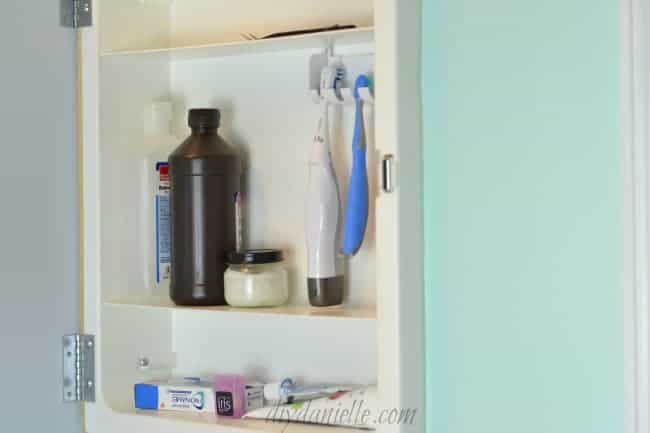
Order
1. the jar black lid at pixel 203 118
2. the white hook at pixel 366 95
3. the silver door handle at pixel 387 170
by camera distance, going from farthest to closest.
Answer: the jar black lid at pixel 203 118, the white hook at pixel 366 95, the silver door handle at pixel 387 170

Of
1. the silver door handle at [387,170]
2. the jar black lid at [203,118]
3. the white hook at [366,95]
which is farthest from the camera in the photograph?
the jar black lid at [203,118]

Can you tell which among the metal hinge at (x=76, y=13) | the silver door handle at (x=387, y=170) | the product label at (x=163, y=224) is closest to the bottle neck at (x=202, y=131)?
the product label at (x=163, y=224)

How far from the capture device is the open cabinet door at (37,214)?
1218 millimetres

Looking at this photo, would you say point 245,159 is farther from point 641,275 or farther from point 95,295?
point 641,275

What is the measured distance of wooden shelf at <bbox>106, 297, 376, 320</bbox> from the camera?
114cm

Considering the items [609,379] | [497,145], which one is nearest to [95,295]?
[497,145]

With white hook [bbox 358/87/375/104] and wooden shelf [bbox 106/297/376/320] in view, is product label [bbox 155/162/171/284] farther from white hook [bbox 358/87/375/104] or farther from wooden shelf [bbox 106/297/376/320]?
white hook [bbox 358/87/375/104]

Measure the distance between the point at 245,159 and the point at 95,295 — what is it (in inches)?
12.0

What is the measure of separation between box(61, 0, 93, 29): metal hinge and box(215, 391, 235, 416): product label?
1.90 feet

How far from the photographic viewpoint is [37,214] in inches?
49.4

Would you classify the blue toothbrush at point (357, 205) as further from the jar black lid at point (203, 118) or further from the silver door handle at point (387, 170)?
the jar black lid at point (203, 118)

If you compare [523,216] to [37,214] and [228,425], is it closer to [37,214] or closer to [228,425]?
[228,425]

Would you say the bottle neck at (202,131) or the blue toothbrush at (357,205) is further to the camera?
the bottle neck at (202,131)

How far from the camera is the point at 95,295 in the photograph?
4.26ft
